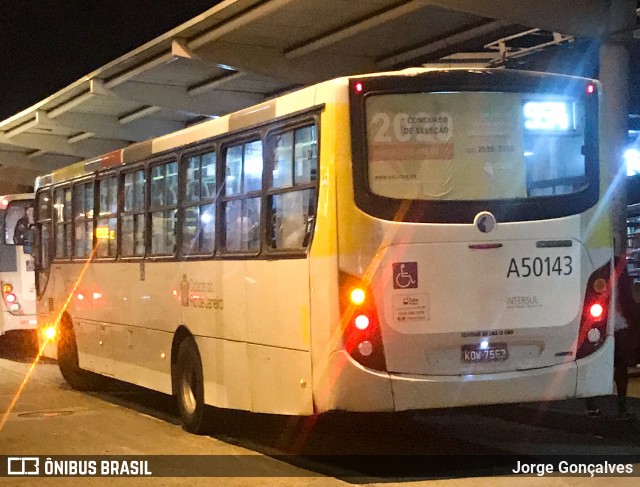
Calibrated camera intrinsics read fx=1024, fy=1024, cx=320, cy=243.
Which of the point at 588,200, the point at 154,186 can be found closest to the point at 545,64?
the point at 154,186

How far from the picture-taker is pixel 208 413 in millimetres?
10852

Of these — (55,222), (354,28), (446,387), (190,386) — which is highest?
(354,28)

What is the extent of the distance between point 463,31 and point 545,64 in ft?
13.7

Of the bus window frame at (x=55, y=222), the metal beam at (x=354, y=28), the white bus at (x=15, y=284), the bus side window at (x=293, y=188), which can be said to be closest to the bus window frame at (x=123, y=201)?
the bus window frame at (x=55, y=222)

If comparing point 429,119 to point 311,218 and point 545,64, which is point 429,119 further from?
point 545,64

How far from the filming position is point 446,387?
26.8 feet

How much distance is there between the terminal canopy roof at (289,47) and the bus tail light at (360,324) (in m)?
8.28

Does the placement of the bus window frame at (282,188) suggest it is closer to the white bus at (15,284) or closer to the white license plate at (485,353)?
the white license plate at (485,353)

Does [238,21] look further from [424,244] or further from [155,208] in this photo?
[424,244]

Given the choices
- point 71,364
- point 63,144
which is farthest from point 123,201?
point 63,144

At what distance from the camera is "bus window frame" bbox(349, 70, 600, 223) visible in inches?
321

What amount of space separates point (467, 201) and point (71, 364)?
27.7 feet

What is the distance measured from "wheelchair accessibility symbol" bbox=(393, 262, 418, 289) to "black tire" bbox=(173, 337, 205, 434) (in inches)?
129

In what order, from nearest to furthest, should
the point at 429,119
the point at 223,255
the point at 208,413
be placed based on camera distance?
the point at 429,119 → the point at 223,255 → the point at 208,413
